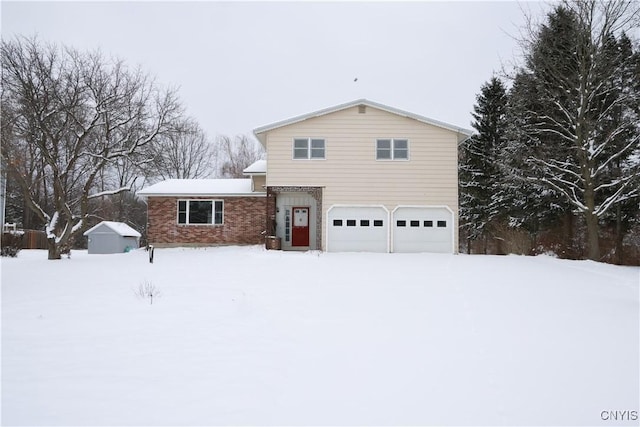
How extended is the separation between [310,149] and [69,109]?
9026mm

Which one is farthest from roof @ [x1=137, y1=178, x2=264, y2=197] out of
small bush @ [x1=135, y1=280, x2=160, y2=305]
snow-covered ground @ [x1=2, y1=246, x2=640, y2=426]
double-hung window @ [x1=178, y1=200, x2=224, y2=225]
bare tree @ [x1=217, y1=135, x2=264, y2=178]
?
bare tree @ [x1=217, y1=135, x2=264, y2=178]

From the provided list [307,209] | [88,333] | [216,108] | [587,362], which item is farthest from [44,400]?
[216,108]

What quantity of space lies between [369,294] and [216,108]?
70012 millimetres

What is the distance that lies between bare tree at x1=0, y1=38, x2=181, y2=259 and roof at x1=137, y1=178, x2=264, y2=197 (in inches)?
75.8

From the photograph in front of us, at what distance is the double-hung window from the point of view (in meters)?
20.4

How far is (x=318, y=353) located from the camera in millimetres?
5590

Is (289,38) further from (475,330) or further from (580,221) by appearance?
(475,330)

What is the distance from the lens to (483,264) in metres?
14.1

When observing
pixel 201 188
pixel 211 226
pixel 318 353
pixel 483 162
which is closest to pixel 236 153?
pixel 201 188

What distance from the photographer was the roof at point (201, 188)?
20203mm

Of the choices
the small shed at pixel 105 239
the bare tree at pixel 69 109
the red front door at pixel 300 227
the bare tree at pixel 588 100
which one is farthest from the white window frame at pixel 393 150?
the small shed at pixel 105 239

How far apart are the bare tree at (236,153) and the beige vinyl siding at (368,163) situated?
965 inches

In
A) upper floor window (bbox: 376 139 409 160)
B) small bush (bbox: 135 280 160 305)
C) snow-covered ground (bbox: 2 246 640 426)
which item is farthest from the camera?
upper floor window (bbox: 376 139 409 160)

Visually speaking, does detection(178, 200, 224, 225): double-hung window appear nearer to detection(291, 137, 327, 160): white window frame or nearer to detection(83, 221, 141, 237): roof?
detection(291, 137, 327, 160): white window frame
